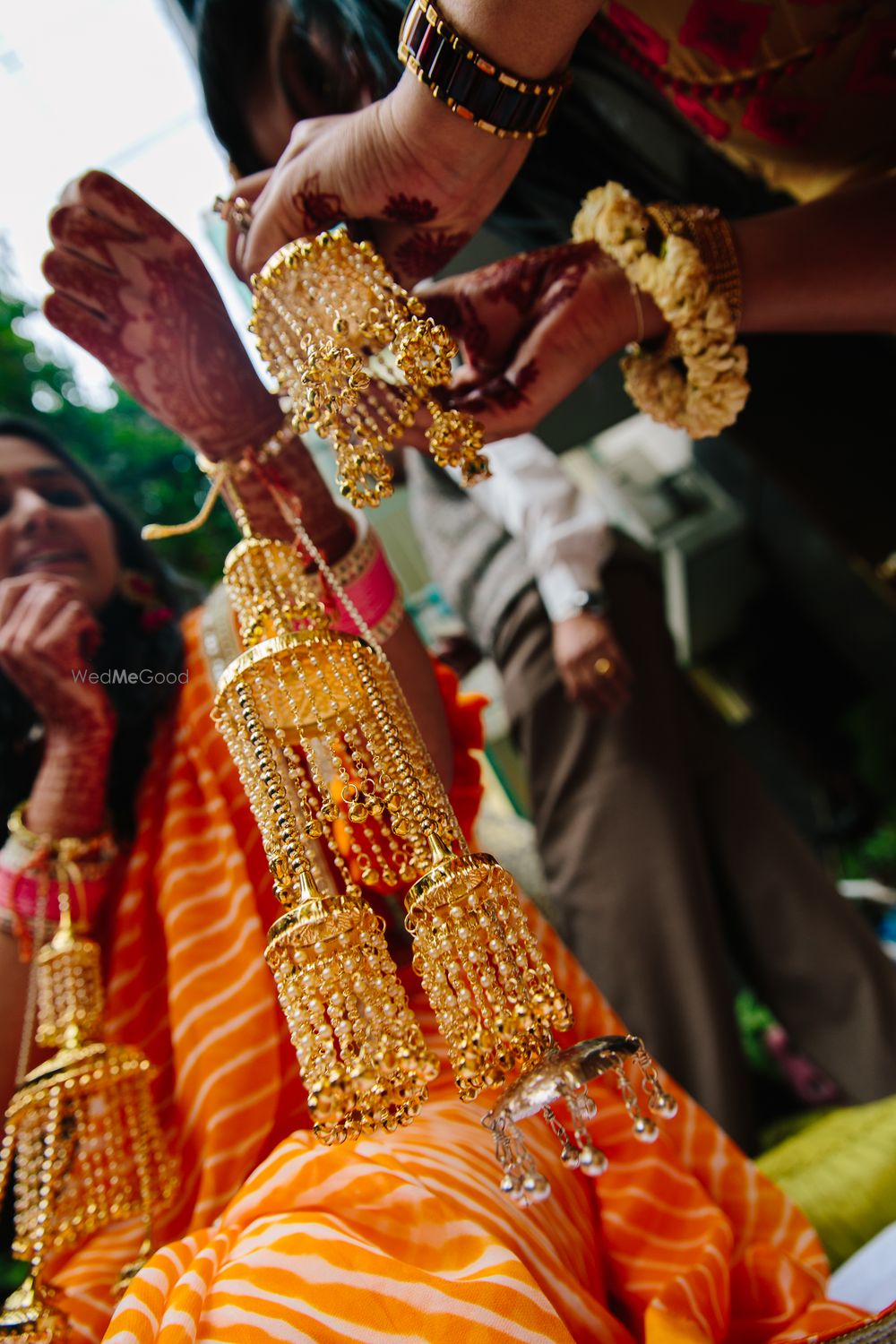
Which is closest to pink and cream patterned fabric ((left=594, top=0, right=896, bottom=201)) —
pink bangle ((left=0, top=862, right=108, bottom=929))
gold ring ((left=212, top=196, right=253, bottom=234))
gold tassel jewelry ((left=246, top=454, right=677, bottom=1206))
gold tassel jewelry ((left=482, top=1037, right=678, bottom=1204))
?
gold ring ((left=212, top=196, right=253, bottom=234))

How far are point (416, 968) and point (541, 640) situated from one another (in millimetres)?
885

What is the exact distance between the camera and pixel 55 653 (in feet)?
2.45

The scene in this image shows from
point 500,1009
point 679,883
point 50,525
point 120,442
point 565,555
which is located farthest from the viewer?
point 565,555

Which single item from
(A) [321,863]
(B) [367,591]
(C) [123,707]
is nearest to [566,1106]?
(A) [321,863]

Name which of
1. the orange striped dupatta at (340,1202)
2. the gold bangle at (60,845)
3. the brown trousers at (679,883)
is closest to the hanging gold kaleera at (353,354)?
the orange striped dupatta at (340,1202)

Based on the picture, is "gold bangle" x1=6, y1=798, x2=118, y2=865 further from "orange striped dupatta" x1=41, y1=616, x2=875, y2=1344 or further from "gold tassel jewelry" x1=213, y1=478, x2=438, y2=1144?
"gold tassel jewelry" x1=213, y1=478, x2=438, y2=1144

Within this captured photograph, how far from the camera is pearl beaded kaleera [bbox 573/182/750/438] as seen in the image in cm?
55

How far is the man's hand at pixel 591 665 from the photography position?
3.72 ft

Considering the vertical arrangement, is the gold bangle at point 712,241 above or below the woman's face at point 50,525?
below

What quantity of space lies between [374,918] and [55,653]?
495 mm

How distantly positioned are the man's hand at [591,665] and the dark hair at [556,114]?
1.82ft

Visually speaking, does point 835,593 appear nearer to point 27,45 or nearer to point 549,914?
point 549,914

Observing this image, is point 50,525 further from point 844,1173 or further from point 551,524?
point 844,1173

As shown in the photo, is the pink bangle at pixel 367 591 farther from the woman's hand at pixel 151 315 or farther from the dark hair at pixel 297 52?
the dark hair at pixel 297 52
